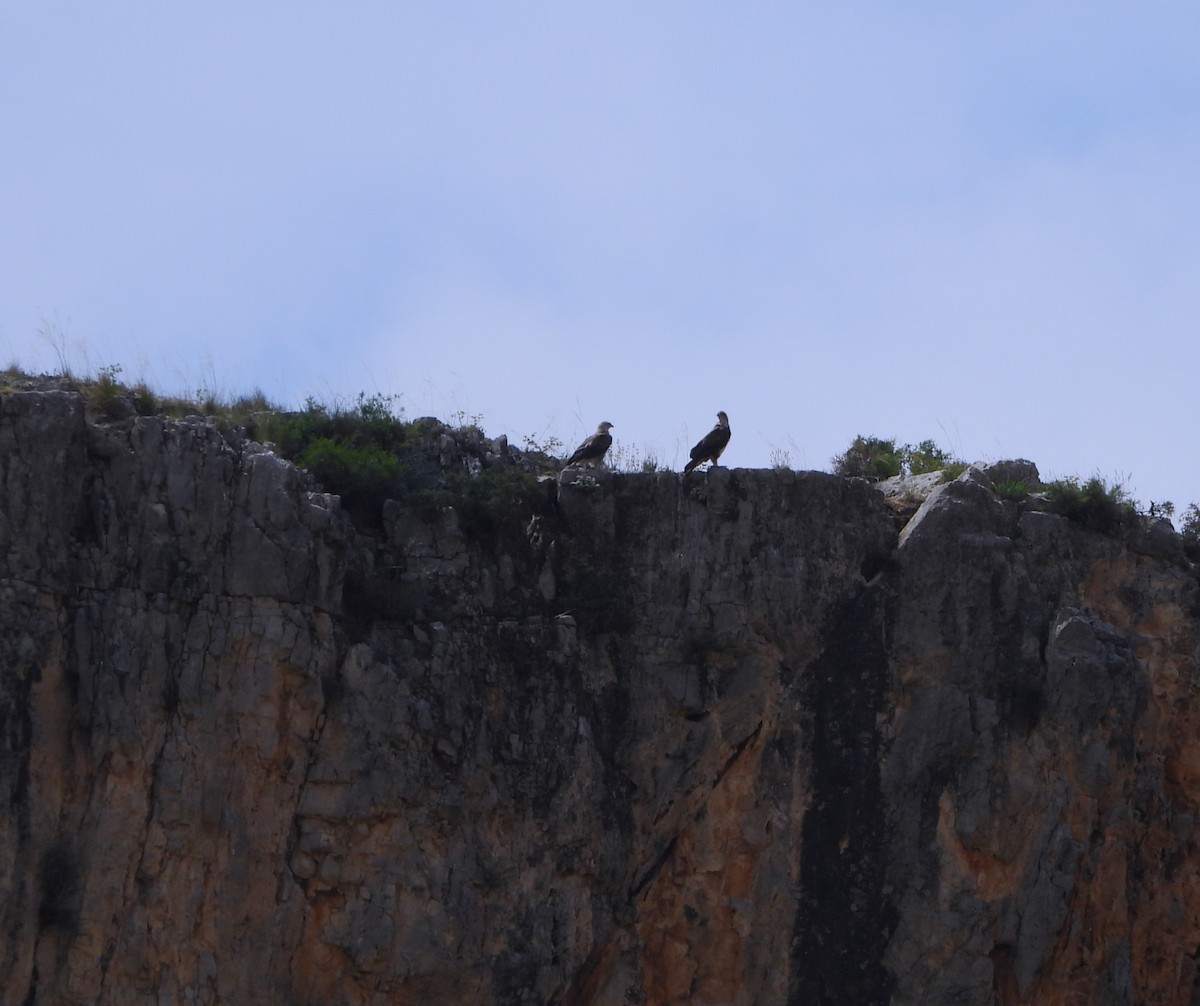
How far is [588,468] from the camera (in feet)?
60.7

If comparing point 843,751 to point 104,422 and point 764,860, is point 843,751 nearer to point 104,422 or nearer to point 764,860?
point 764,860

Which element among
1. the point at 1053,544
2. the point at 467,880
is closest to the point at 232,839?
the point at 467,880

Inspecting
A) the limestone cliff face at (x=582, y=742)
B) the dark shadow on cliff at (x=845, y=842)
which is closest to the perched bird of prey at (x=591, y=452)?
the limestone cliff face at (x=582, y=742)

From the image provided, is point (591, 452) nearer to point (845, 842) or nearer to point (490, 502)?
point (490, 502)

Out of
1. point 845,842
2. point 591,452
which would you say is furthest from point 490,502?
point 845,842

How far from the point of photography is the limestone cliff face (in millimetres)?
15828

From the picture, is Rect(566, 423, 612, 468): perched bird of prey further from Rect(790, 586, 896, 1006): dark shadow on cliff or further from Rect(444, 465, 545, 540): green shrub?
Rect(790, 586, 896, 1006): dark shadow on cliff

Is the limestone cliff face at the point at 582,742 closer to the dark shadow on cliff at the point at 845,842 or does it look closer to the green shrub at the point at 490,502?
the dark shadow on cliff at the point at 845,842

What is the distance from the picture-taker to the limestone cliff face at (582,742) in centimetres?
1583

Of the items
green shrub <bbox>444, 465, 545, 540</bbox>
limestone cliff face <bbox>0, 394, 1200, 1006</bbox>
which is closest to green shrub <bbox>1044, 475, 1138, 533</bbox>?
limestone cliff face <bbox>0, 394, 1200, 1006</bbox>

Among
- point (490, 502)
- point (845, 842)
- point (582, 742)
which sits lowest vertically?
point (845, 842)

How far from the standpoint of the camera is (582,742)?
56.4 feet

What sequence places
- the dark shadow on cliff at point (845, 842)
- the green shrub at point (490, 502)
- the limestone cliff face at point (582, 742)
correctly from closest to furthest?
the limestone cliff face at point (582, 742), the dark shadow on cliff at point (845, 842), the green shrub at point (490, 502)

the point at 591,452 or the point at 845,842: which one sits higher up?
the point at 591,452
